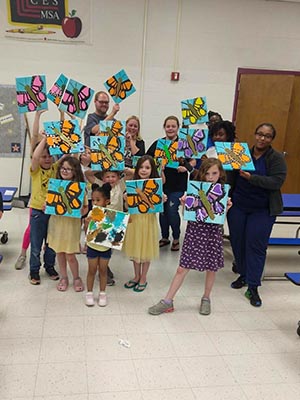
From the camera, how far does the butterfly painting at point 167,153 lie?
3.29 metres

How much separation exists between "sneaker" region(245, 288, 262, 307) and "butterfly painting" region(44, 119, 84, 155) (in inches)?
67.4

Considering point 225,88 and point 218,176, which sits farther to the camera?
point 225,88

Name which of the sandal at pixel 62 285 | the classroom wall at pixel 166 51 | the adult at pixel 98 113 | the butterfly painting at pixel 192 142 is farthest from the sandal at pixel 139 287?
the classroom wall at pixel 166 51

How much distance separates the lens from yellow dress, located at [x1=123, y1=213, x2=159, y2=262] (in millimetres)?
2693

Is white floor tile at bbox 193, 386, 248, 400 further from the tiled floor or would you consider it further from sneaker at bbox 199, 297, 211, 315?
sneaker at bbox 199, 297, 211, 315

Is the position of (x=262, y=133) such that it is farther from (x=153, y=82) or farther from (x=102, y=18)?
(x=102, y=18)

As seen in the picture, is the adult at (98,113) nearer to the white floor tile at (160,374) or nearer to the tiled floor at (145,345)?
the tiled floor at (145,345)

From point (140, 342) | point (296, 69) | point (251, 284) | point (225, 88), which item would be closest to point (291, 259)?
point (251, 284)

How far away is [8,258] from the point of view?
10.9 feet

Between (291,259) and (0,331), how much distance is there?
2869 mm

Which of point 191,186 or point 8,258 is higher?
point 191,186

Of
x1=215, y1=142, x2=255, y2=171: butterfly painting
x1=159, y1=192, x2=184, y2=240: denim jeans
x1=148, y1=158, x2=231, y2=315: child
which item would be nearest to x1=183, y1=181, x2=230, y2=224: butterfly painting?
x1=148, y1=158, x2=231, y2=315: child

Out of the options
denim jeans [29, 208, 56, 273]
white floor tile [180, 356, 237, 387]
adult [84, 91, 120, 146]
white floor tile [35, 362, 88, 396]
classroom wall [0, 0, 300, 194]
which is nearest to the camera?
white floor tile [35, 362, 88, 396]

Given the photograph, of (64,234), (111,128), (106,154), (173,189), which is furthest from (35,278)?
(173,189)
